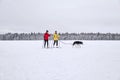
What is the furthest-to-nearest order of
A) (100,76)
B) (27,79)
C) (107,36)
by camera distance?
(107,36) → (100,76) → (27,79)

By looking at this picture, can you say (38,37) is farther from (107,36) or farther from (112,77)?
(112,77)

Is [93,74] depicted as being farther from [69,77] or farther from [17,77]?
[17,77]

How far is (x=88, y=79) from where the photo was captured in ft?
19.1

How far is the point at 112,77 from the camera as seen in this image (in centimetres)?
601

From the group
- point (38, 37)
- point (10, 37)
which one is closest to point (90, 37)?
point (38, 37)

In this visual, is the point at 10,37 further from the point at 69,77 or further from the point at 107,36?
the point at 69,77

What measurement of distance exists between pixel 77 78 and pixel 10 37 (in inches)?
4490

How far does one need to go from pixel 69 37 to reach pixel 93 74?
11383cm

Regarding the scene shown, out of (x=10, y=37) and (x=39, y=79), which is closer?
(x=39, y=79)

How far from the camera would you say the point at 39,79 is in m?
5.79

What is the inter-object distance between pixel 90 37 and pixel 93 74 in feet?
365

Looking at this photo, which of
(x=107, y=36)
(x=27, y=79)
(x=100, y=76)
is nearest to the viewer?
(x=27, y=79)

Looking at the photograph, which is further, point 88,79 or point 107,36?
point 107,36

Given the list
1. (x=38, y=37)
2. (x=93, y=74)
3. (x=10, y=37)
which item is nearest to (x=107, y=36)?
(x=38, y=37)
